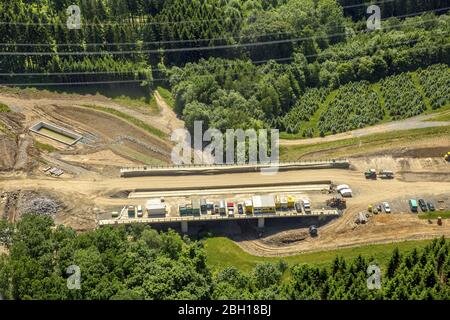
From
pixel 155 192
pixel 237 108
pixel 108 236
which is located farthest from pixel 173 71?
pixel 108 236

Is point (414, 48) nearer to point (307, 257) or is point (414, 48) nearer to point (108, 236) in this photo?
point (307, 257)

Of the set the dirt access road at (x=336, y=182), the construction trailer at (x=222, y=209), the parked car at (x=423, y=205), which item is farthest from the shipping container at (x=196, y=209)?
the parked car at (x=423, y=205)

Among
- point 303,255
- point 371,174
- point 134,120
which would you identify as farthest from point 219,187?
point 371,174

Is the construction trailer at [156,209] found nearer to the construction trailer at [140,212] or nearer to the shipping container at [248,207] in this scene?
the construction trailer at [140,212]

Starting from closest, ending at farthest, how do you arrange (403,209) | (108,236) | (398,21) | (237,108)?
1. (108,236)
2. (403,209)
3. (237,108)
4. (398,21)

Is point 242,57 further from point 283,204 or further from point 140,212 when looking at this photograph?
point 140,212
